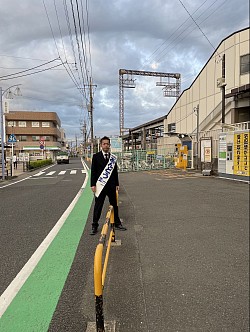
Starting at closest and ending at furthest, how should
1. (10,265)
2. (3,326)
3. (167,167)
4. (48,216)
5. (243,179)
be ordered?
(3,326)
(10,265)
(48,216)
(243,179)
(167,167)

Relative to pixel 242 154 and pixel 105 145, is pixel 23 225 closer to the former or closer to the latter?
pixel 105 145

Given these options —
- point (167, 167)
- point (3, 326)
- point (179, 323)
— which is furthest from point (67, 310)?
point (167, 167)

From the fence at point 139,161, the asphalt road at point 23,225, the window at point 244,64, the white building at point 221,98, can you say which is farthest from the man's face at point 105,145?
the window at point 244,64

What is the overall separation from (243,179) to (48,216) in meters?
10.4

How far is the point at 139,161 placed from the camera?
74.4ft

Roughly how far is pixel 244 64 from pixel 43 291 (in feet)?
79.4

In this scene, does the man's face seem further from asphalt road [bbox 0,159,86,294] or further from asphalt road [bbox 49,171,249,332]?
asphalt road [bbox 0,159,86,294]

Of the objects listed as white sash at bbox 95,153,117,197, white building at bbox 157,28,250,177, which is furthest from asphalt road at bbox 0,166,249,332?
white building at bbox 157,28,250,177

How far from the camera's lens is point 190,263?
13.2ft

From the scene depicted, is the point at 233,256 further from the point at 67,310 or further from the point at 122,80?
the point at 122,80

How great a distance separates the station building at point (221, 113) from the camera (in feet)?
47.1

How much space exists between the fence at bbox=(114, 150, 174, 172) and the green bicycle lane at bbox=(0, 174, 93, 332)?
669 inches

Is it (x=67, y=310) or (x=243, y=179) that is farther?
(x=243, y=179)

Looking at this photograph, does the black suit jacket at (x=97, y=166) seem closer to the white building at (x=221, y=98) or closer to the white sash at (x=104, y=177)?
the white sash at (x=104, y=177)
